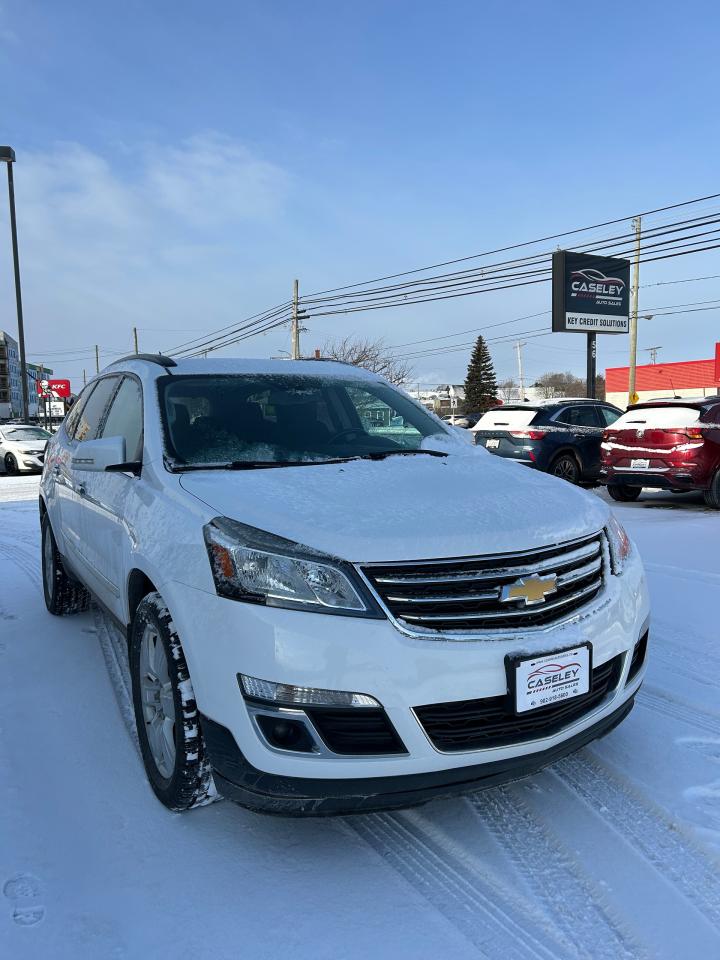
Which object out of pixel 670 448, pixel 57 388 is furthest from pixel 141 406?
pixel 57 388

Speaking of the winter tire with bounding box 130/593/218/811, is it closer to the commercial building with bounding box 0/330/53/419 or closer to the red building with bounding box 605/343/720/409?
the red building with bounding box 605/343/720/409

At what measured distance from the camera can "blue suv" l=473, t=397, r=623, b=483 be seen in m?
11.1

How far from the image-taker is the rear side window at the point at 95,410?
391 cm

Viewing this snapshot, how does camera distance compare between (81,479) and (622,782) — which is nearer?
(622,782)

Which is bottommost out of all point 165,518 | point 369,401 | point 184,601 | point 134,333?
point 184,601

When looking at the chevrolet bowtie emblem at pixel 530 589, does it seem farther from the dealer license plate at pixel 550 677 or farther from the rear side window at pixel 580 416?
the rear side window at pixel 580 416

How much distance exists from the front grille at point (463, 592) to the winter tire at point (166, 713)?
712 mm

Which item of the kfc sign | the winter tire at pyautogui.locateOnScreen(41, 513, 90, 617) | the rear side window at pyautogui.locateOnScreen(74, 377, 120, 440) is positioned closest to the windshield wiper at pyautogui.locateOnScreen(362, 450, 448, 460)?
the rear side window at pyautogui.locateOnScreen(74, 377, 120, 440)

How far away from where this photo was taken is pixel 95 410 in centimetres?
411

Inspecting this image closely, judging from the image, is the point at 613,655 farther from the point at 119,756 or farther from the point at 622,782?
the point at 119,756

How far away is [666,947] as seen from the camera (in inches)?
71.0

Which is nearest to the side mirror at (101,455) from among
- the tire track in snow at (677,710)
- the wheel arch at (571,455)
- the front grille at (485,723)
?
the front grille at (485,723)

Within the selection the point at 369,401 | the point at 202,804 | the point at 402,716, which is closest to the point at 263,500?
the point at 402,716

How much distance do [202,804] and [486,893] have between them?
918mm
